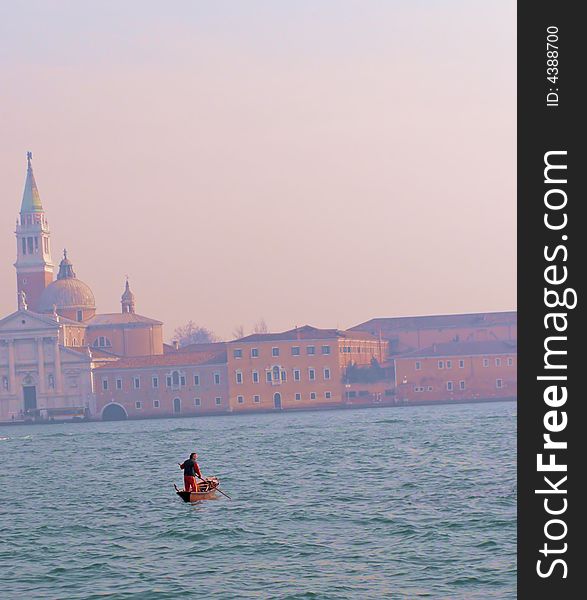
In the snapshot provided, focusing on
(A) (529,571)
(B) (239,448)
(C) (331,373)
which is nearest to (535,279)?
(A) (529,571)

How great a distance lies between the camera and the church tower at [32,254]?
98.2m

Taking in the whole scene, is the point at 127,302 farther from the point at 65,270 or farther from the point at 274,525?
the point at 274,525

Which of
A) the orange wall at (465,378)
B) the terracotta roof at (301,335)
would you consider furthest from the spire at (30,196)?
the orange wall at (465,378)

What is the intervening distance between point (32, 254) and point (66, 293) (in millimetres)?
4352

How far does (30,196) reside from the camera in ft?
329

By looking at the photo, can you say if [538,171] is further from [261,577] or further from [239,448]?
[239,448]

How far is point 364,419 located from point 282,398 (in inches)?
670

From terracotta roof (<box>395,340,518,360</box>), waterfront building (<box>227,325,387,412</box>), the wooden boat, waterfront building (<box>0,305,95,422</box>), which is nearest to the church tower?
waterfront building (<box>0,305,95,422</box>)

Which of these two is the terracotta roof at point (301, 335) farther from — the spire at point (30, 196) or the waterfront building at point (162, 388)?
the spire at point (30, 196)

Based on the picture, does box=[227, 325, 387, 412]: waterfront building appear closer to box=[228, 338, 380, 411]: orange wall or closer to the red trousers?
box=[228, 338, 380, 411]: orange wall

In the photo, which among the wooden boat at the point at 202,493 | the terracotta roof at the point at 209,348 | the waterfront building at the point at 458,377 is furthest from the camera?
the terracotta roof at the point at 209,348

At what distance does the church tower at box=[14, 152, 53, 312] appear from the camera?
98250mm

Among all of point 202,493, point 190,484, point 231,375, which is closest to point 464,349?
point 231,375

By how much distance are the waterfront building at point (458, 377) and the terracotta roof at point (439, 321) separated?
21.1 ft
